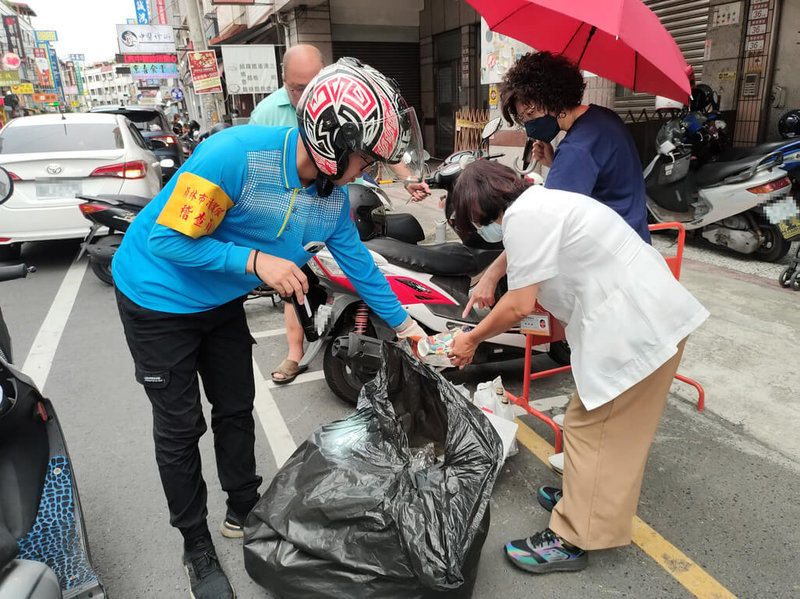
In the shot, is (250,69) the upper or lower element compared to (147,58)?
lower

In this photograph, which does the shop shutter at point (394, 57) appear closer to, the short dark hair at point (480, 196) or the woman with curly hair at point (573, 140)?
the woman with curly hair at point (573, 140)

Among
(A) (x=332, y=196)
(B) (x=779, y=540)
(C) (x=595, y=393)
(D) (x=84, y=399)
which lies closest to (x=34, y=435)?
(A) (x=332, y=196)

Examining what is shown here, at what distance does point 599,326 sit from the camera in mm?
1813

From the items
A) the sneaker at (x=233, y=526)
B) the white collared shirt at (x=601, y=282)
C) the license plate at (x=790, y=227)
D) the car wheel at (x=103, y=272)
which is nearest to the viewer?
the white collared shirt at (x=601, y=282)

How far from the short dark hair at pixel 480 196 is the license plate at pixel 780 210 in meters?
3.66

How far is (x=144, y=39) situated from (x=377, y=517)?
3414 centimetres

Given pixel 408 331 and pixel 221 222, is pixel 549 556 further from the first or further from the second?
pixel 221 222

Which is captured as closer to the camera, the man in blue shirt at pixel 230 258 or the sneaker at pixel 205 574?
the man in blue shirt at pixel 230 258

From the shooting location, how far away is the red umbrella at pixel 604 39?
219 cm

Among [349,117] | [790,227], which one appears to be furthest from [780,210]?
[349,117]

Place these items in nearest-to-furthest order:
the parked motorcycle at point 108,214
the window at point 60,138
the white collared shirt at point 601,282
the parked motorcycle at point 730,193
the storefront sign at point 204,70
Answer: the white collared shirt at point 601,282
the parked motorcycle at point 730,193
the parked motorcycle at point 108,214
the window at point 60,138
the storefront sign at point 204,70

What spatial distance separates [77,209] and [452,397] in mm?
5824

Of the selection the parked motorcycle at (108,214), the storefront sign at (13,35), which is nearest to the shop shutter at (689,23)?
the parked motorcycle at (108,214)

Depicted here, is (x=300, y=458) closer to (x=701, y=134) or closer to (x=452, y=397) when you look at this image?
(x=452, y=397)
